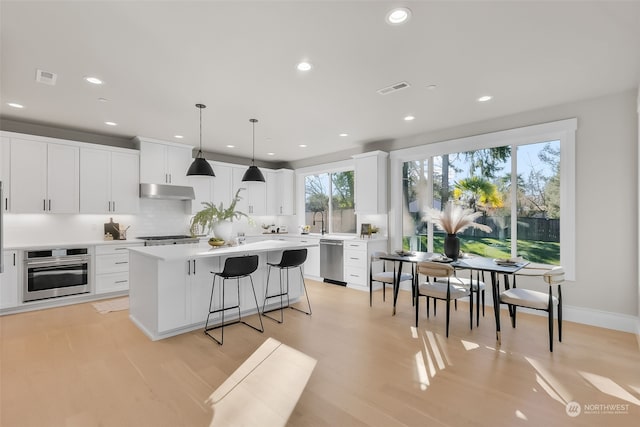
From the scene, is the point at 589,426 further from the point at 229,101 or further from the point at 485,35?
the point at 229,101

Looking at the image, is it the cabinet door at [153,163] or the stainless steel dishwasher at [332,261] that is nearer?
the cabinet door at [153,163]

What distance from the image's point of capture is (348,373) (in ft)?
8.56

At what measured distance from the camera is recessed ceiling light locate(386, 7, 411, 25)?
212 centimetres

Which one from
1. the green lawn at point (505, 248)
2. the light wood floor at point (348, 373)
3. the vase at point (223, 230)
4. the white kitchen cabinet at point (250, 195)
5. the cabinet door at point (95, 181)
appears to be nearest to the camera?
the light wood floor at point (348, 373)

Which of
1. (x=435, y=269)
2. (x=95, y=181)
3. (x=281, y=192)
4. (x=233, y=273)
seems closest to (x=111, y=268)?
(x=95, y=181)

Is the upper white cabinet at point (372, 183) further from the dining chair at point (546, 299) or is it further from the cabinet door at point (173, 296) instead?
the cabinet door at point (173, 296)

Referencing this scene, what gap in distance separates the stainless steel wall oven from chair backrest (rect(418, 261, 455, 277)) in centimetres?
483

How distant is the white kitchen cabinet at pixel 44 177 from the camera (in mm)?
4383

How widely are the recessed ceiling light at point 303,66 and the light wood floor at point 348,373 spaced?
2731 millimetres

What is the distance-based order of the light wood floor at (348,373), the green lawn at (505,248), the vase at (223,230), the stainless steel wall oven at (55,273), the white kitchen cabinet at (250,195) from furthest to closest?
the white kitchen cabinet at (250,195) → the stainless steel wall oven at (55,273) → the green lawn at (505,248) → the vase at (223,230) → the light wood floor at (348,373)

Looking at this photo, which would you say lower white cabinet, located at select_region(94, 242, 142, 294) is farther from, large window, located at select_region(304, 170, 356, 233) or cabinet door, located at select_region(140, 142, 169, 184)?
large window, located at select_region(304, 170, 356, 233)

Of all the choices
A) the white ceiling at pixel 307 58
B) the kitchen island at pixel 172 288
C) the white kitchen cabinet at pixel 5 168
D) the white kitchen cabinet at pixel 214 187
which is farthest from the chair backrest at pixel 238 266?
the white kitchen cabinet at pixel 5 168

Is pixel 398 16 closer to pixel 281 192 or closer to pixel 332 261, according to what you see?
pixel 332 261

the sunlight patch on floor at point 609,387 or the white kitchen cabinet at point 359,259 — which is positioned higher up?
the white kitchen cabinet at point 359,259
